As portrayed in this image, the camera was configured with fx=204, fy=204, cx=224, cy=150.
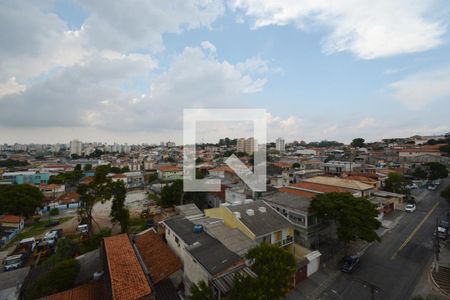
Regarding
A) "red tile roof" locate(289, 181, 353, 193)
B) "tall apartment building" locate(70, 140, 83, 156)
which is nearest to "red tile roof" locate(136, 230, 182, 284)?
"red tile roof" locate(289, 181, 353, 193)

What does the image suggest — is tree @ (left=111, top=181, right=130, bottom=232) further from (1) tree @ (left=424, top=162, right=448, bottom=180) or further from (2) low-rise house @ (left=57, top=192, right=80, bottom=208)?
(1) tree @ (left=424, top=162, right=448, bottom=180)

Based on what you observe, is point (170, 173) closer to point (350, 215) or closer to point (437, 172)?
point (350, 215)

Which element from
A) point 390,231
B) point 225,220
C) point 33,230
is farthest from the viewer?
point 33,230

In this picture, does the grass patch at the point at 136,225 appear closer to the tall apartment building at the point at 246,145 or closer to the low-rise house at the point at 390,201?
the low-rise house at the point at 390,201

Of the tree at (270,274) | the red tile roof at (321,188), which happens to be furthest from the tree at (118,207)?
the red tile roof at (321,188)

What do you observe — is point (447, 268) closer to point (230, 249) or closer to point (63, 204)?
point (230, 249)

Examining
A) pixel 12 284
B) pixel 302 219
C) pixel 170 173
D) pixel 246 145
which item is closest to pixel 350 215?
pixel 302 219

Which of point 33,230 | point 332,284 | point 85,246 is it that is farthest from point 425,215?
point 33,230
